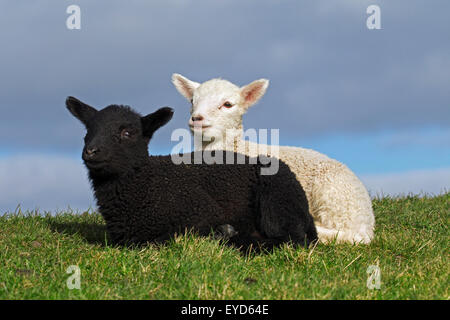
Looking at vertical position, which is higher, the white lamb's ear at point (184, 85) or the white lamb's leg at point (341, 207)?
the white lamb's ear at point (184, 85)

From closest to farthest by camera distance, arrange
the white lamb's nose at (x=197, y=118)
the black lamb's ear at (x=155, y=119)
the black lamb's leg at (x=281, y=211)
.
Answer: the black lamb's ear at (x=155, y=119) → the black lamb's leg at (x=281, y=211) → the white lamb's nose at (x=197, y=118)

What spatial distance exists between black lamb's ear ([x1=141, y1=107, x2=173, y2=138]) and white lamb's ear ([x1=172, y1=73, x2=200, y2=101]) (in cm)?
288

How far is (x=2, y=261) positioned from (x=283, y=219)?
10.8 feet

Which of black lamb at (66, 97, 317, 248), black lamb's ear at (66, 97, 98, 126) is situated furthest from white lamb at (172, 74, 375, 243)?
black lamb's ear at (66, 97, 98, 126)

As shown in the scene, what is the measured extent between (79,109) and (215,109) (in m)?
2.51

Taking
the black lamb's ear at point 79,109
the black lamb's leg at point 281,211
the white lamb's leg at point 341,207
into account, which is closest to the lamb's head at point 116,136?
the black lamb's ear at point 79,109

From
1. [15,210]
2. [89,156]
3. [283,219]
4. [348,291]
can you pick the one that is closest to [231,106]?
[283,219]

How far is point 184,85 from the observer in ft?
30.9

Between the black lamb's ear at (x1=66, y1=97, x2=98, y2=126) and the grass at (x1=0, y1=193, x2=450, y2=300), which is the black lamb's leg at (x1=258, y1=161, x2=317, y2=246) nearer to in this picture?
the grass at (x1=0, y1=193, x2=450, y2=300)

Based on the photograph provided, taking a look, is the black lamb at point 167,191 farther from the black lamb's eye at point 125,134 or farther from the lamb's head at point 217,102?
→ the lamb's head at point 217,102

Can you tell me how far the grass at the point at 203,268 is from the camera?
4770 millimetres

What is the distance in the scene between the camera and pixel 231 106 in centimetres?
884

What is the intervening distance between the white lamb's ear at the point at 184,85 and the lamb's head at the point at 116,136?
9.39 feet
